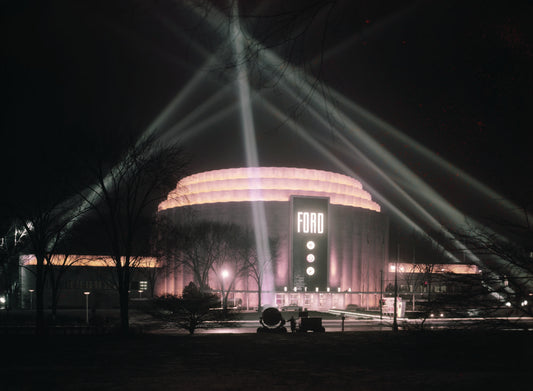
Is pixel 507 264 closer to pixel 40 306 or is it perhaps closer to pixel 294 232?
pixel 40 306

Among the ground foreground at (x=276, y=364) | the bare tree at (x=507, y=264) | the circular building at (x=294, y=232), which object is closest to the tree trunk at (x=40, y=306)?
the ground foreground at (x=276, y=364)

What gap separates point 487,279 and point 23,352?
12.2 meters

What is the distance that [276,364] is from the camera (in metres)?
13.4

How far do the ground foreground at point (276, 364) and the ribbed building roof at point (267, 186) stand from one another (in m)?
77.9

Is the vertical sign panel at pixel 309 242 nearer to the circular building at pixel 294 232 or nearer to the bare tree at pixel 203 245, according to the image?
the circular building at pixel 294 232

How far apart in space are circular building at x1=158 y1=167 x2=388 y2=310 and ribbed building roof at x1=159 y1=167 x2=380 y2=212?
170 millimetres

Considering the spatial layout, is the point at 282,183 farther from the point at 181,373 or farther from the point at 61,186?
the point at 181,373

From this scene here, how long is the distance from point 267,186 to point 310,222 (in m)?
9.91

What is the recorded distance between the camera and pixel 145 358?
14.4 m

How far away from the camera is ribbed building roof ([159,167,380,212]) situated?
96500mm

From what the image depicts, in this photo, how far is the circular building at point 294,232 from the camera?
3551 inches

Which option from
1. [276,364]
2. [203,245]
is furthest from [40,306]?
[203,245]

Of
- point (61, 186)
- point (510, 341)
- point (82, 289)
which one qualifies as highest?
point (61, 186)

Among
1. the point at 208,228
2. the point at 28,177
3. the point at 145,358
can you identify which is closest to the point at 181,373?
the point at 145,358
